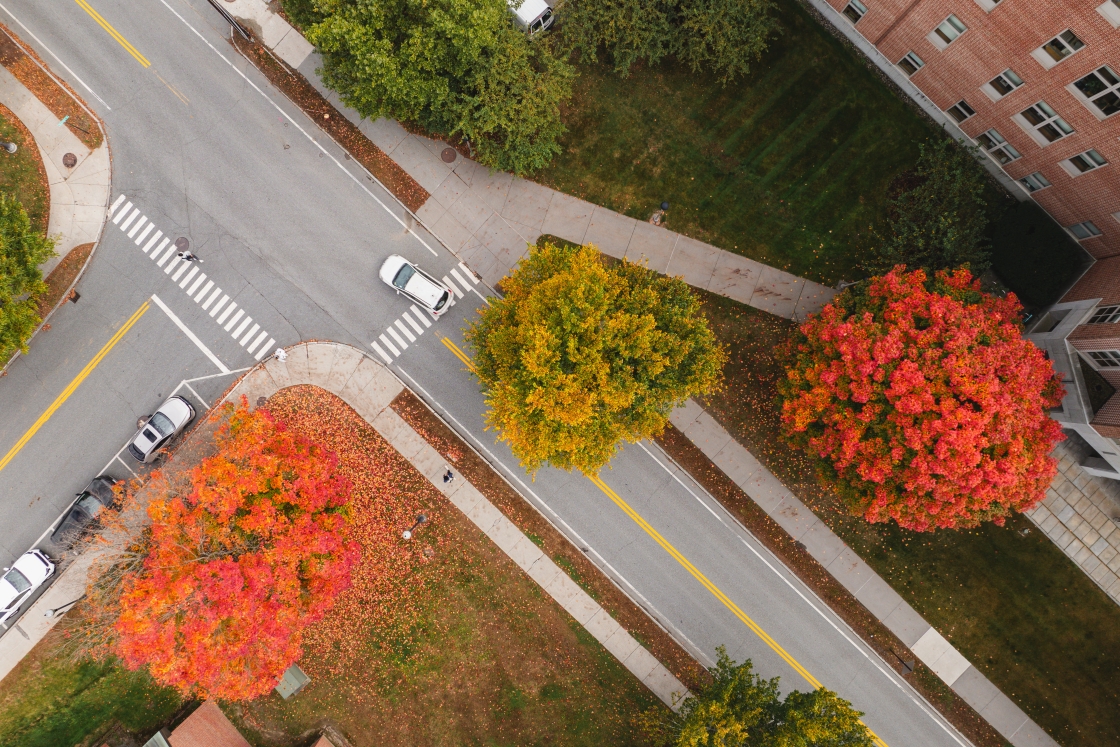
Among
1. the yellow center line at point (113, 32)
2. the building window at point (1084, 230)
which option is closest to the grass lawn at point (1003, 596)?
the building window at point (1084, 230)

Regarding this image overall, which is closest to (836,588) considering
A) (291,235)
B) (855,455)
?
(855,455)

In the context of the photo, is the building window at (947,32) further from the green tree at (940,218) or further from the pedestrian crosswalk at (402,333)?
the pedestrian crosswalk at (402,333)

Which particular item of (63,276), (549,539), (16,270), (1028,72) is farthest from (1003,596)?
(63,276)

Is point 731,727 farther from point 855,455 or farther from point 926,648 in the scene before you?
point 926,648

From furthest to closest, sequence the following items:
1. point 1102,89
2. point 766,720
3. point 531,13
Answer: point 531,13, point 766,720, point 1102,89

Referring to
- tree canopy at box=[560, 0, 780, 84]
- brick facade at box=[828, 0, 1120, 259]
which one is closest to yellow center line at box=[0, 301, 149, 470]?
tree canopy at box=[560, 0, 780, 84]

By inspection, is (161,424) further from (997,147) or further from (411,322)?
(997,147)
